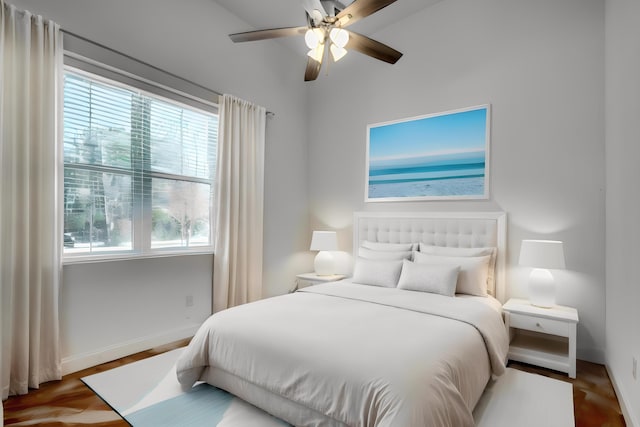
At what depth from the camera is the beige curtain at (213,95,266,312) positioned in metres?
3.59

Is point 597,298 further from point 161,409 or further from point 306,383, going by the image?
point 161,409

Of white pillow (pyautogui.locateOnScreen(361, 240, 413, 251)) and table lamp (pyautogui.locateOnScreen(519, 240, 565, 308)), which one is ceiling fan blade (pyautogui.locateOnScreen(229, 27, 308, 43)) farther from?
table lamp (pyautogui.locateOnScreen(519, 240, 565, 308))

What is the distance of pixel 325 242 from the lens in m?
4.17

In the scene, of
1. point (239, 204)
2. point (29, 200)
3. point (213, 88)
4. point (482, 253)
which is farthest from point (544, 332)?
point (29, 200)

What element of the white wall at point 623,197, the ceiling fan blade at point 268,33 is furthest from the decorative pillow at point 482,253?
the ceiling fan blade at point 268,33

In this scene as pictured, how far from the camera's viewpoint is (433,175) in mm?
3746

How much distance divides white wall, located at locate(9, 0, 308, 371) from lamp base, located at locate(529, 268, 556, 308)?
8.96 ft

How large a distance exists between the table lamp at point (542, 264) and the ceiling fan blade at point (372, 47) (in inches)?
72.9

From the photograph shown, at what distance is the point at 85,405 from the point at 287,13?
3877 millimetres

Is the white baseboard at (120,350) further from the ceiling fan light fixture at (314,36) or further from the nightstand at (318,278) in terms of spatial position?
the ceiling fan light fixture at (314,36)

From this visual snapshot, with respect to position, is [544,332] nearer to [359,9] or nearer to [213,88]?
[359,9]

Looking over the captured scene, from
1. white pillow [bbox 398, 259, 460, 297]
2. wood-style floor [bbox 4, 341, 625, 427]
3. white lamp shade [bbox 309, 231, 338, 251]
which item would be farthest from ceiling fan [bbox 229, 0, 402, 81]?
wood-style floor [bbox 4, 341, 625, 427]

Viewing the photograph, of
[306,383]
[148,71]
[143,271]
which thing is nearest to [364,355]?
[306,383]

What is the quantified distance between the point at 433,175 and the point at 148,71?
9.65 feet
